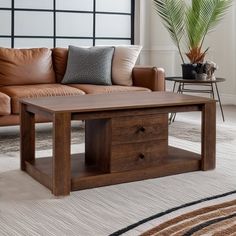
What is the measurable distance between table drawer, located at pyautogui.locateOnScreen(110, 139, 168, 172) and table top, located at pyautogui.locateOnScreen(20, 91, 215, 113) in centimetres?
22

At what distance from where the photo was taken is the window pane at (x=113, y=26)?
6395 millimetres

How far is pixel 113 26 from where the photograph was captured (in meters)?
6.49

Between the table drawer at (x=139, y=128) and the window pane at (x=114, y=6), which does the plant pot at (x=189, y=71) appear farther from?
the table drawer at (x=139, y=128)

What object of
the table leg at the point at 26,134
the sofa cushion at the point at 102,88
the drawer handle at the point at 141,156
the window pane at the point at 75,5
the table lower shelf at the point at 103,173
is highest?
the window pane at the point at 75,5

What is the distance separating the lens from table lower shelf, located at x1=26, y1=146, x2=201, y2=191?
105 inches

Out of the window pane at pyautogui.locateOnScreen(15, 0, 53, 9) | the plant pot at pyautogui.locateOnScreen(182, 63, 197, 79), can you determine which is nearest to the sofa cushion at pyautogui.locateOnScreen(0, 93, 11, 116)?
the plant pot at pyautogui.locateOnScreen(182, 63, 197, 79)

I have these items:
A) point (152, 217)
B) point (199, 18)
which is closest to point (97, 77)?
point (199, 18)

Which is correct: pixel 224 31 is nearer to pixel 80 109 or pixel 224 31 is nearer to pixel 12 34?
pixel 12 34

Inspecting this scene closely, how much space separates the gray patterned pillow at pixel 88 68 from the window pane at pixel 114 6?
179cm

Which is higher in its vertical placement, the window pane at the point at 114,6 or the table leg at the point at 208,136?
the window pane at the point at 114,6

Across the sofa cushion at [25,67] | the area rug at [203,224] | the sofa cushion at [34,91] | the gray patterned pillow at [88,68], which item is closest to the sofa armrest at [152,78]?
the gray patterned pillow at [88,68]

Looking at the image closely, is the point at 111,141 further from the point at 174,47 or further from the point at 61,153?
the point at 174,47

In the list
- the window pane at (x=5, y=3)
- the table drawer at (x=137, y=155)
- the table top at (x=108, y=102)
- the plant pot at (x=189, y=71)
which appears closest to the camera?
the table top at (x=108, y=102)

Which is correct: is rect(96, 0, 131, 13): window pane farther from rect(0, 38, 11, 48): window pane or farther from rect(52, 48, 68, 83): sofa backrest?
rect(52, 48, 68, 83): sofa backrest
